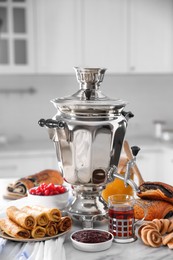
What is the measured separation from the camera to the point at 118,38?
3.75 metres

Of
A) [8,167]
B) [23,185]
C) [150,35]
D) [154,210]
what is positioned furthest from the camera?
[150,35]

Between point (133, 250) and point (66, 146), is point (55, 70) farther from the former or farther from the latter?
point (133, 250)

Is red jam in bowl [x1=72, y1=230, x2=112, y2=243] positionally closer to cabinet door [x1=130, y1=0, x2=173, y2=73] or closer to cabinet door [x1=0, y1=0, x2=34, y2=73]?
cabinet door [x1=0, y1=0, x2=34, y2=73]

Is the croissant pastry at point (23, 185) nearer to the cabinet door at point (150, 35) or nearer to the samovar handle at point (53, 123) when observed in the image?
the samovar handle at point (53, 123)

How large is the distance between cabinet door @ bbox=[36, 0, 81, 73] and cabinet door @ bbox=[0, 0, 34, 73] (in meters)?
0.07

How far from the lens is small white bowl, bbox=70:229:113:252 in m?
1.28

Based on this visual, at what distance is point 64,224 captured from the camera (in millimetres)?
1426

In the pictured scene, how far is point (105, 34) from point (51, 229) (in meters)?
2.58

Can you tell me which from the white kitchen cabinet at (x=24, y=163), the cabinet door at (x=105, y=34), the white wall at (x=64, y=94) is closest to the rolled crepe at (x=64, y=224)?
the white kitchen cabinet at (x=24, y=163)

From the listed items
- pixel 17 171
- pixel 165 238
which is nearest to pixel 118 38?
pixel 17 171

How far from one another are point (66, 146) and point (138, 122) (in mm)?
2760

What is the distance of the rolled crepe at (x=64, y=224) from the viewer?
140cm

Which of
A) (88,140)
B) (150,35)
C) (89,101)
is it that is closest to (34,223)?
(88,140)

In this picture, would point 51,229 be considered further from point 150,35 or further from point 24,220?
point 150,35
